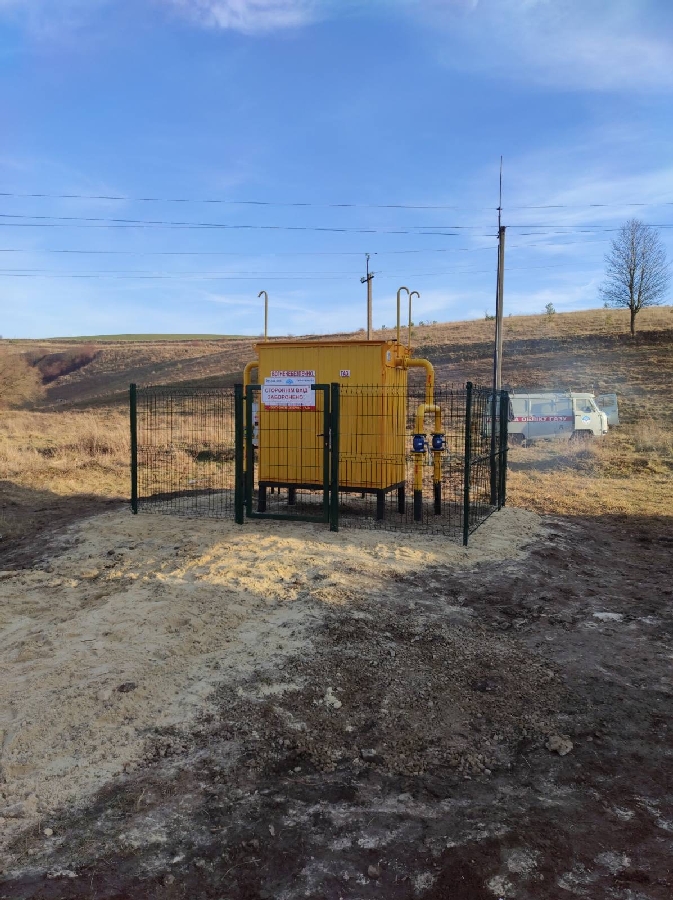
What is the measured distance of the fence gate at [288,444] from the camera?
28.1 ft

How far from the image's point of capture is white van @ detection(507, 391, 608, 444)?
21172 millimetres

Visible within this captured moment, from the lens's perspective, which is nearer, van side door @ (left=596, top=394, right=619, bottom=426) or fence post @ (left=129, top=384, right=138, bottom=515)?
fence post @ (left=129, top=384, right=138, bottom=515)

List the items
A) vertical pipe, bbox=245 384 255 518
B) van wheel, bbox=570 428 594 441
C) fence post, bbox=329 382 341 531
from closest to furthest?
fence post, bbox=329 382 341 531
vertical pipe, bbox=245 384 255 518
van wheel, bbox=570 428 594 441

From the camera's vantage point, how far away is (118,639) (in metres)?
5.12

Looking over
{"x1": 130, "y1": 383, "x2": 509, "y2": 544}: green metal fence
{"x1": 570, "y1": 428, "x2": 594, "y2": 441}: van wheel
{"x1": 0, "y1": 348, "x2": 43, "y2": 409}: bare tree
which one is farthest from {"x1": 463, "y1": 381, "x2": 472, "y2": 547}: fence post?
{"x1": 0, "y1": 348, "x2": 43, "y2": 409}: bare tree

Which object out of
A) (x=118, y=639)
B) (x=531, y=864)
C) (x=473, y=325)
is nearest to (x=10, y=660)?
(x=118, y=639)

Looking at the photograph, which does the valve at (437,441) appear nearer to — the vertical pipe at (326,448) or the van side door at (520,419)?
the vertical pipe at (326,448)

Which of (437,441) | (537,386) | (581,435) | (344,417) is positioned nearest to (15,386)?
(537,386)

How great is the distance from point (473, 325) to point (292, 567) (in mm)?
56068

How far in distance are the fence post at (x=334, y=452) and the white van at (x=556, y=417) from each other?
14.6 metres

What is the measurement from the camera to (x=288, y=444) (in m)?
9.46

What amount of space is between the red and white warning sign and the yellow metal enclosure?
1.3 inches

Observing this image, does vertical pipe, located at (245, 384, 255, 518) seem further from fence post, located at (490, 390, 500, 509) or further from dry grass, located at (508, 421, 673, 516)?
dry grass, located at (508, 421, 673, 516)

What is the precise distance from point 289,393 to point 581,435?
1501 cm
